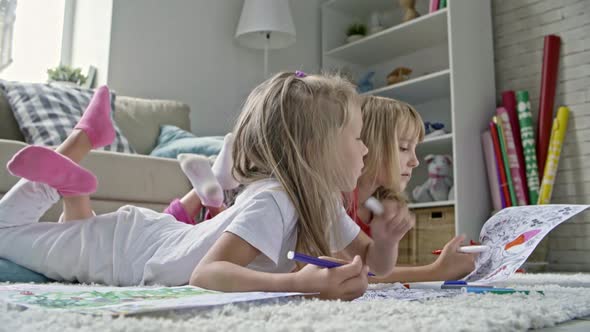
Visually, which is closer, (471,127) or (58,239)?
(58,239)

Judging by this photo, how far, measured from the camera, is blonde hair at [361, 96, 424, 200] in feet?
4.54

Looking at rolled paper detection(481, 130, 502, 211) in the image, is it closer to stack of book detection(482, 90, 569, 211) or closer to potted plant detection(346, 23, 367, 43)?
stack of book detection(482, 90, 569, 211)

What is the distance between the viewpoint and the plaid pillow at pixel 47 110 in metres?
A: 1.96

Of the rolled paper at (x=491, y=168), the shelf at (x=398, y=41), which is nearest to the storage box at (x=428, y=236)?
the rolled paper at (x=491, y=168)

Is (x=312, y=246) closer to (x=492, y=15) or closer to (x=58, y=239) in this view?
(x=58, y=239)

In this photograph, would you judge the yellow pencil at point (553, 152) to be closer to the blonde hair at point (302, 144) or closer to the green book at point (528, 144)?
the green book at point (528, 144)

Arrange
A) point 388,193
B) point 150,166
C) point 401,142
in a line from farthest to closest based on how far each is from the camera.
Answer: point 150,166
point 401,142
point 388,193

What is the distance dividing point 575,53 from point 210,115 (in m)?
1.75

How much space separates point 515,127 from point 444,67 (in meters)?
0.57

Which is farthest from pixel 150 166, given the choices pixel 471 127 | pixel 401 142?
pixel 471 127

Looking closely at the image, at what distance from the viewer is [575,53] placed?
238 centimetres

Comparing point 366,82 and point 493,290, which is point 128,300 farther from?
point 366,82

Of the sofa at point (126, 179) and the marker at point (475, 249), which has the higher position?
the sofa at point (126, 179)

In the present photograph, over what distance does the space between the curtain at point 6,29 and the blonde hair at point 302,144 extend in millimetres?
2190
